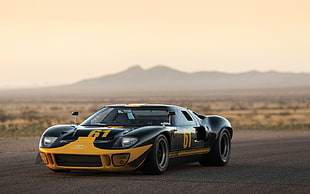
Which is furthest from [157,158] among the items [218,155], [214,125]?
[214,125]

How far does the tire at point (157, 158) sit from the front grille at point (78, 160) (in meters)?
0.85

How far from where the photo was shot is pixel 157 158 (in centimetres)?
1080

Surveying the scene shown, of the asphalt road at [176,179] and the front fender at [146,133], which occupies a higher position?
the front fender at [146,133]

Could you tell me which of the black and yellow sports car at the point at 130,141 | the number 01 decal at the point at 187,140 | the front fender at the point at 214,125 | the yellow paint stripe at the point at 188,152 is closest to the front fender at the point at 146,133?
the black and yellow sports car at the point at 130,141

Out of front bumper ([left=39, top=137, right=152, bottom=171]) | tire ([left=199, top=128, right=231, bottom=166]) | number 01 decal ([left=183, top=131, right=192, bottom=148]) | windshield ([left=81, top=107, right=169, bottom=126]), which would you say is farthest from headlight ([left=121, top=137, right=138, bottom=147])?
tire ([left=199, top=128, right=231, bottom=166])

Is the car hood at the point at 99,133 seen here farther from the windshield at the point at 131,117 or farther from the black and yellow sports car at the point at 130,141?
the windshield at the point at 131,117

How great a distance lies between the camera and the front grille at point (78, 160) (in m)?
10.2

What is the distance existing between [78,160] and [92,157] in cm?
25

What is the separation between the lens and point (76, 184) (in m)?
9.55

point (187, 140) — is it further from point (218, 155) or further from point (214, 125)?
point (214, 125)

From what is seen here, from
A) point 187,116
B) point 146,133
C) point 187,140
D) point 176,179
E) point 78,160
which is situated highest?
point 187,116

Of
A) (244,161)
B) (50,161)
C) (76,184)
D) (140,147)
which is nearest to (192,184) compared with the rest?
(140,147)

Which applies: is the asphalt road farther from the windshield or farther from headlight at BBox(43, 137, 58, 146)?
the windshield

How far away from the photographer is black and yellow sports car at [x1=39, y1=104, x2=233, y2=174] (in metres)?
10.2
